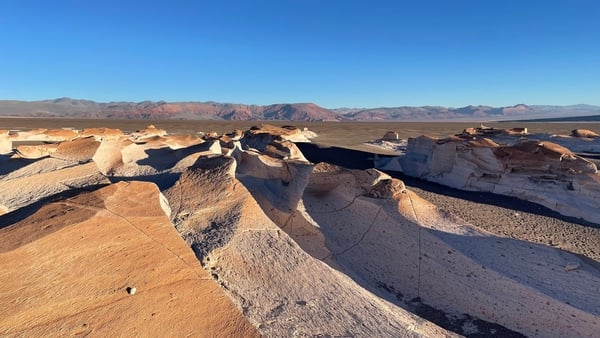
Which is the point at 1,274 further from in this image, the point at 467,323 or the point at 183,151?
the point at 183,151

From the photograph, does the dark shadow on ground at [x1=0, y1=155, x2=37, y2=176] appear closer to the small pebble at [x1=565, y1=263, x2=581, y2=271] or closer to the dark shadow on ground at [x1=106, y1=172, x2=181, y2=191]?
the dark shadow on ground at [x1=106, y1=172, x2=181, y2=191]

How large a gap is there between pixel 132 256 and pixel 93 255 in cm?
26

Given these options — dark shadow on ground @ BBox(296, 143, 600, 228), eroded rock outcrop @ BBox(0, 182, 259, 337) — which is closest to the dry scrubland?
eroded rock outcrop @ BBox(0, 182, 259, 337)

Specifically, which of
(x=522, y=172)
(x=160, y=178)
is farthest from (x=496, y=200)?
(x=160, y=178)

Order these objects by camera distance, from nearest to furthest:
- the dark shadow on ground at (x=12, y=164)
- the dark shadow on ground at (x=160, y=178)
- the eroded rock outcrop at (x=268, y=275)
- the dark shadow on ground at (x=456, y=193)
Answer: the eroded rock outcrop at (x=268, y=275), the dark shadow on ground at (x=160, y=178), the dark shadow on ground at (x=12, y=164), the dark shadow on ground at (x=456, y=193)

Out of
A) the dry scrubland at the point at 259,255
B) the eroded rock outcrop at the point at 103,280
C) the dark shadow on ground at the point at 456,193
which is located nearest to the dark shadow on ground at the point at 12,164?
the dry scrubland at the point at 259,255

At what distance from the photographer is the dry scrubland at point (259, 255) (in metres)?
2.68

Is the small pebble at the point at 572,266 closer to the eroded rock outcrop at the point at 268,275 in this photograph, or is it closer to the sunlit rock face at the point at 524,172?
the eroded rock outcrop at the point at 268,275

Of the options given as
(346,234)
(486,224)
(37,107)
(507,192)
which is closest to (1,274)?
(346,234)

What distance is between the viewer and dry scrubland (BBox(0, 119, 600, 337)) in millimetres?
2682

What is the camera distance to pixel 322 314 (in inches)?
128

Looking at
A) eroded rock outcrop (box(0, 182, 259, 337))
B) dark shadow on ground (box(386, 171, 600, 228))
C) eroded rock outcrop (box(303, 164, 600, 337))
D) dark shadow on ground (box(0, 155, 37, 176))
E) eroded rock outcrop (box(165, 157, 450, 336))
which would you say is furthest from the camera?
dark shadow on ground (box(386, 171, 600, 228))

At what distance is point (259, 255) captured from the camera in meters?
3.77

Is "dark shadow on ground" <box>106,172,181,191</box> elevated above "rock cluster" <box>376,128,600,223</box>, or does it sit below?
above
